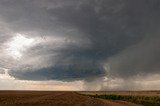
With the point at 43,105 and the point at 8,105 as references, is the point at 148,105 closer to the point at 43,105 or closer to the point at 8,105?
the point at 43,105

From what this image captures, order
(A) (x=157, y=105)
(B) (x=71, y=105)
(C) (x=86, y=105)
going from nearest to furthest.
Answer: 1. (B) (x=71, y=105)
2. (C) (x=86, y=105)
3. (A) (x=157, y=105)

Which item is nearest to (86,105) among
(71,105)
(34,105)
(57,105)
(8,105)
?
(71,105)

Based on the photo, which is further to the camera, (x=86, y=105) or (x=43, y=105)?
(x=86, y=105)

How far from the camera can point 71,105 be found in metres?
35.9

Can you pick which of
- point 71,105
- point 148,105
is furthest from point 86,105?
point 148,105

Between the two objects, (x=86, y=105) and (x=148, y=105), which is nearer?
(x=86, y=105)

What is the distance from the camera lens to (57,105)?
33.9m

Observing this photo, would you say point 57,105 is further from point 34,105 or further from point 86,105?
point 86,105

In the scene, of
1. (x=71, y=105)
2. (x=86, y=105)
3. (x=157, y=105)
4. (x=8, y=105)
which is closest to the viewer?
(x=8, y=105)

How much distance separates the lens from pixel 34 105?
105 ft

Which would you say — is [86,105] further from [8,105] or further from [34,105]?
[8,105]

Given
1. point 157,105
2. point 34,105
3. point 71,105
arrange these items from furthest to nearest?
point 157,105, point 71,105, point 34,105

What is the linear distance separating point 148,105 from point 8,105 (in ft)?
118

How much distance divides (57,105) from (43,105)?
1781 millimetres
